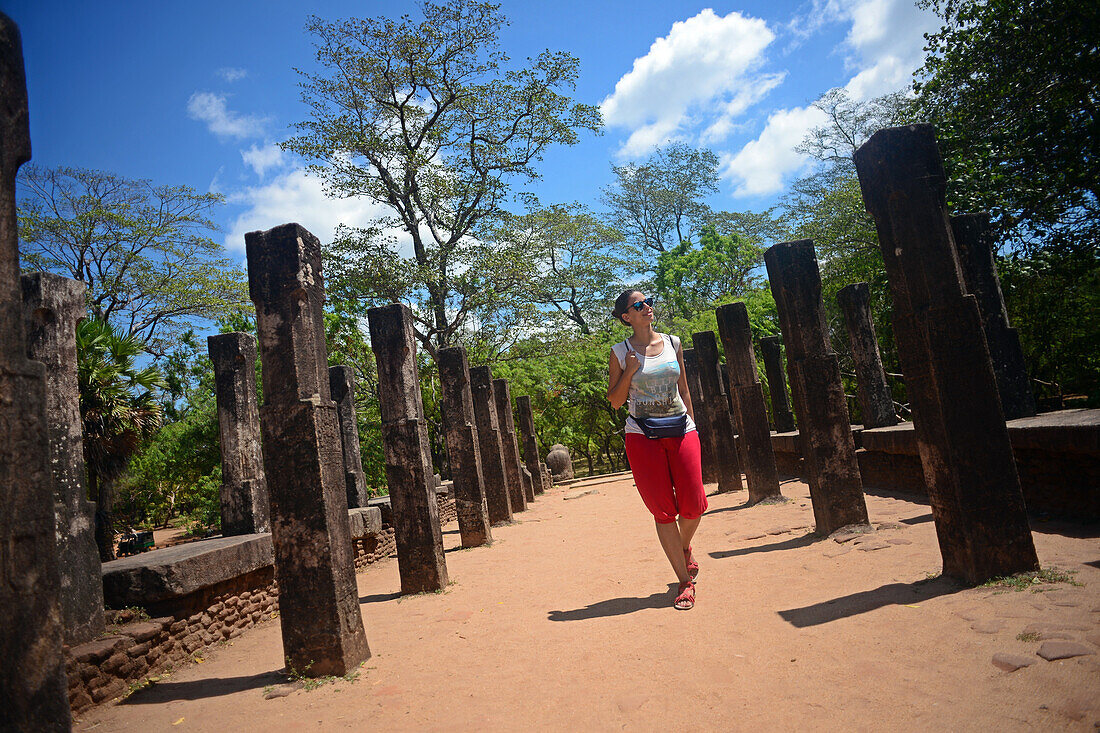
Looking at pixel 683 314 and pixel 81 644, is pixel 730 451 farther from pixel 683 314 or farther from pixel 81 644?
pixel 683 314

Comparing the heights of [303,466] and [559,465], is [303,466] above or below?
above

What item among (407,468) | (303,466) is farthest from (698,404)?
(303,466)

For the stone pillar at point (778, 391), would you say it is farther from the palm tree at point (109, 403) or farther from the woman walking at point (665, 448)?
the palm tree at point (109, 403)

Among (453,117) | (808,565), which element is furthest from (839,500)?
(453,117)

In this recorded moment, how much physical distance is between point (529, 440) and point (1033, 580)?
1779 cm

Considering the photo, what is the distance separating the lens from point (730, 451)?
11.8m

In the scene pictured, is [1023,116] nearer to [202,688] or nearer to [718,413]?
[718,413]

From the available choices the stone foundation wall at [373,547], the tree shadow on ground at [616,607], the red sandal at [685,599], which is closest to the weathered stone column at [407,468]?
the tree shadow on ground at [616,607]

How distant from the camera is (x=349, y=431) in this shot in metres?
11.6

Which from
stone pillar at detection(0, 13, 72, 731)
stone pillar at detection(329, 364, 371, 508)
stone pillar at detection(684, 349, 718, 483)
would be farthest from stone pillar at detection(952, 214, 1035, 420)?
stone pillar at detection(329, 364, 371, 508)

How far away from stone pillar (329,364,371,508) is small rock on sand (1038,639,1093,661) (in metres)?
9.92

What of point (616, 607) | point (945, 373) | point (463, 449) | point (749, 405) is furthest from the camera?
point (463, 449)

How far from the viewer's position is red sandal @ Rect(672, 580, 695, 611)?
463 cm

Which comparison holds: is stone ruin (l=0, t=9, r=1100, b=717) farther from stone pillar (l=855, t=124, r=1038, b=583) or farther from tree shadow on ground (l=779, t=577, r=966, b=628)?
tree shadow on ground (l=779, t=577, r=966, b=628)
